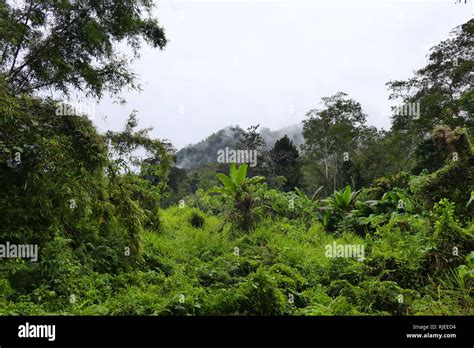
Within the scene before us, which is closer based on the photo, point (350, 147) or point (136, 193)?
point (136, 193)

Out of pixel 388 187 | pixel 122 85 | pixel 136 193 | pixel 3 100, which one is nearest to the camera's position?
pixel 3 100

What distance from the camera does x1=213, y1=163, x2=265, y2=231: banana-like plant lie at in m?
8.05

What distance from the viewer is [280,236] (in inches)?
282

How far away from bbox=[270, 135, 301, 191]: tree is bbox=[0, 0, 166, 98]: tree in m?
13.3

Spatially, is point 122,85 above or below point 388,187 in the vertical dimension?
above

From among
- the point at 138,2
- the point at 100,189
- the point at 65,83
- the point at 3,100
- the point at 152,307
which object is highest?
the point at 138,2

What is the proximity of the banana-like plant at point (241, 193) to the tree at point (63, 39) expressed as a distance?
3.66 metres

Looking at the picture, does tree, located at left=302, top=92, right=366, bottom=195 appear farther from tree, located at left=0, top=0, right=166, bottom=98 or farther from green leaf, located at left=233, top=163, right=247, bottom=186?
tree, located at left=0, top=0, right=166, bottom=98

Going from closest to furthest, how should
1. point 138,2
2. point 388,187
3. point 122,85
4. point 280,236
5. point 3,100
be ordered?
point 3,100
point 138,2
point 122,85
point 280,236
point 388,187
